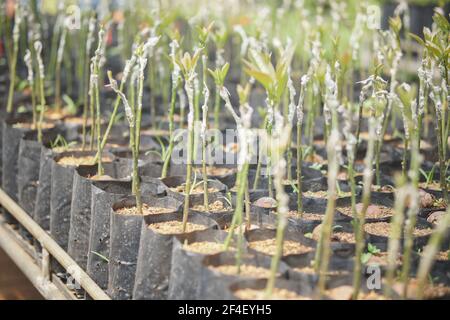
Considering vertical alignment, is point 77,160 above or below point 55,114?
below

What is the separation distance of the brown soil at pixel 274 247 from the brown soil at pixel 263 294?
0.16m

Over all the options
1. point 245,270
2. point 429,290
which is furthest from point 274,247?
point 429,290

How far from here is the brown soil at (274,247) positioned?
155 centimetres

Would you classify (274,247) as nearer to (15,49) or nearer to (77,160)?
(77,160)

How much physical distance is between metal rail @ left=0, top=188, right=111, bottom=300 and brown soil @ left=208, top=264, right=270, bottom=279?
365 millimetres

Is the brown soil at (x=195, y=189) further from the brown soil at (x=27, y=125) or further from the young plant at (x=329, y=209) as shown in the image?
the brown soil at (x=27, y=125)

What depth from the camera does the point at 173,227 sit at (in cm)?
170

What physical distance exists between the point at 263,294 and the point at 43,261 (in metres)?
0.99

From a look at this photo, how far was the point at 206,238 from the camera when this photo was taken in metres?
1.60

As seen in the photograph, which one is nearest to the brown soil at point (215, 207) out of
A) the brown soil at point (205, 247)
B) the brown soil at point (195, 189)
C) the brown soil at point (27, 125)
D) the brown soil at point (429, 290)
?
the brown soil at point (195, 189)

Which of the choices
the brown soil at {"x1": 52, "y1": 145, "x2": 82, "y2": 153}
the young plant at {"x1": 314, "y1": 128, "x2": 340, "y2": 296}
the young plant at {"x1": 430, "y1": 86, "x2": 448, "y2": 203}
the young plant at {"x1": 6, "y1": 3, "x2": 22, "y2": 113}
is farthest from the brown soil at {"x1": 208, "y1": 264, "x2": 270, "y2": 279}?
the young plant at {"x1": 6, "y1": 3, "x2": 22, "y2": 113}
